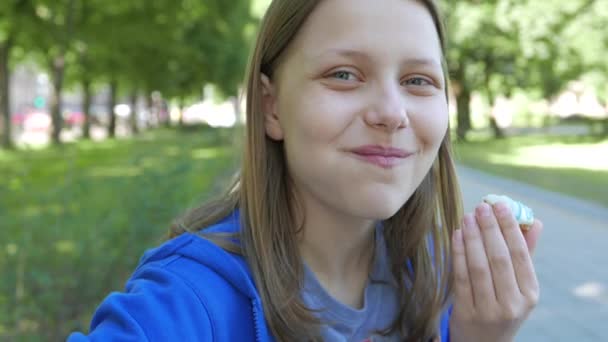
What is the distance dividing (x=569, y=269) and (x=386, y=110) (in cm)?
662

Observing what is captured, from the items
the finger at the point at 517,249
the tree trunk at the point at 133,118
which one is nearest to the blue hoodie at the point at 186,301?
the finger at the point at 517,249

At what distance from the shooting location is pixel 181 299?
1.26 m

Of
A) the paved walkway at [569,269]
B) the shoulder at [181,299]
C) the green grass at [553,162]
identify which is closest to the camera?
the shoulder at [181,299]

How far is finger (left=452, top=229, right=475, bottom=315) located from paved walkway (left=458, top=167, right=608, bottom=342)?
3931 mm

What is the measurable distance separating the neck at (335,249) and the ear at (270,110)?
180 mm

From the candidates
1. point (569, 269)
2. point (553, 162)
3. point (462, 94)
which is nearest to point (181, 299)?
point (569, 269)

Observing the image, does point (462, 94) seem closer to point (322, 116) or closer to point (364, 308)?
point (364, 308)

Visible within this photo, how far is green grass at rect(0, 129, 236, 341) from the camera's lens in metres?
3.76

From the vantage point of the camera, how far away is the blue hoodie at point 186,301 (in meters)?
1.21

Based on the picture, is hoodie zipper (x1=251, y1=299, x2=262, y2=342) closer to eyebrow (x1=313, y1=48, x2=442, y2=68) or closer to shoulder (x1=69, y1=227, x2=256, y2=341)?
shoulder (x1=69, y1=227, x2=256, y2=341)

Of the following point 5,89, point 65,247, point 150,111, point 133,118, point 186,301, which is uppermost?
point 5,89

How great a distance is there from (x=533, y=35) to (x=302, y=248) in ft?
84.3

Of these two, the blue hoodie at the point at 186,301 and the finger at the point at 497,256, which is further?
the finger at the point at 497,256

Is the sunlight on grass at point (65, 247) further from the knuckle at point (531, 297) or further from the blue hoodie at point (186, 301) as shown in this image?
the knuckle at point (531, 297)
